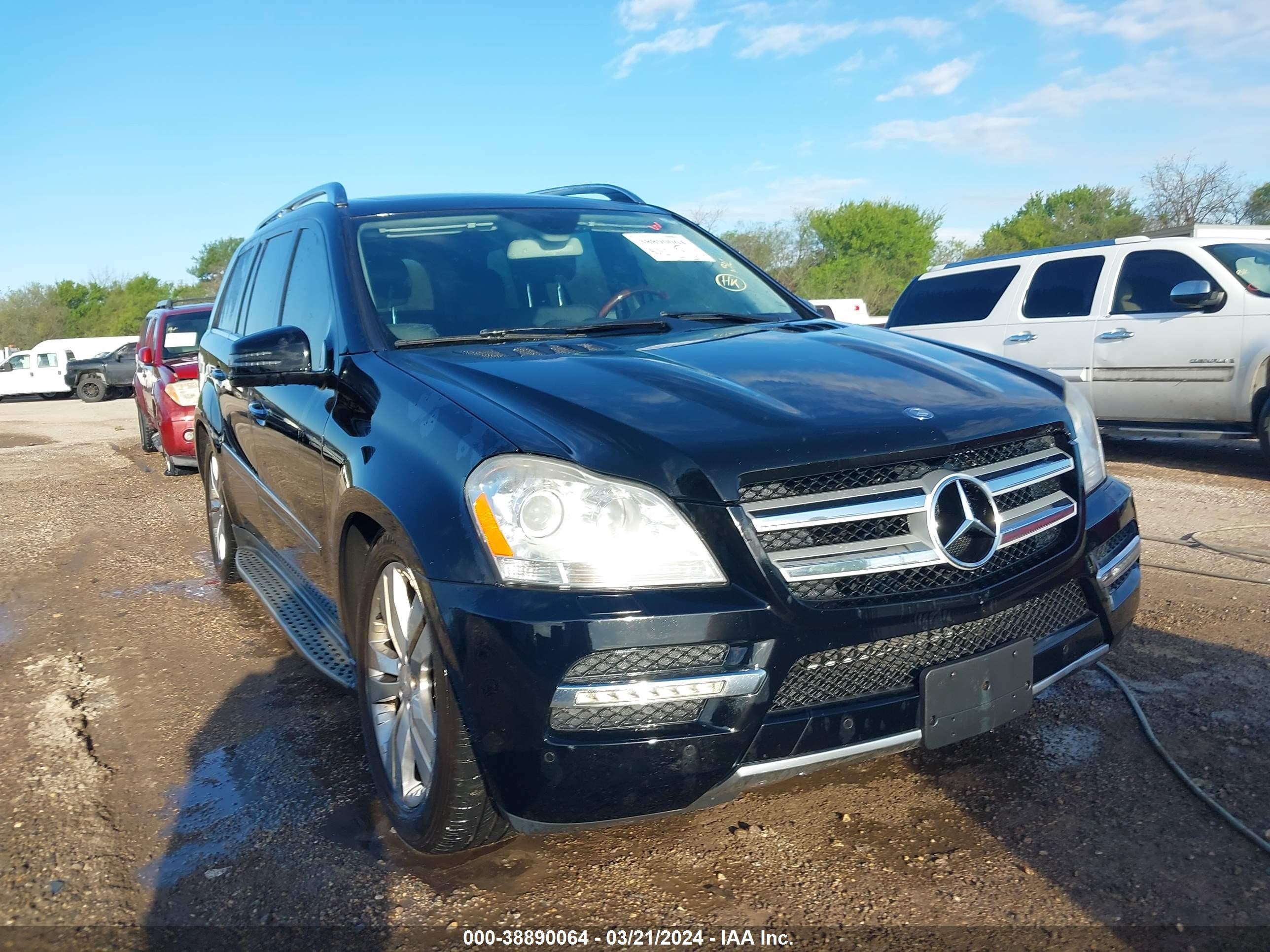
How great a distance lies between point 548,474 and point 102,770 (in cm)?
218

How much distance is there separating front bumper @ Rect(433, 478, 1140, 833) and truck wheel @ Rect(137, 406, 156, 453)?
11742 millimetres

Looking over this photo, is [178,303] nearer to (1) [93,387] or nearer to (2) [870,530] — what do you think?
(2) [870,530]

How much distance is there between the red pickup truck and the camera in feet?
32.6

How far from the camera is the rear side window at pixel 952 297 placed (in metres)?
9.66

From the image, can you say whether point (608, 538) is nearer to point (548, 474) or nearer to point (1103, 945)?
point (548, 474)

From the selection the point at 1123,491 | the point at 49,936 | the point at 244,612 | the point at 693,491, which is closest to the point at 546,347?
the point at 693,491

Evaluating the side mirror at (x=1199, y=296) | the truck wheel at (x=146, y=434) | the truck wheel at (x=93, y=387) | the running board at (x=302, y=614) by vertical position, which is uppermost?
the side mirror at (x=1199, y=296)

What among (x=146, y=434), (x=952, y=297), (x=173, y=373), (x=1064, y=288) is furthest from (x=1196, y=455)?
(x=146, y=434)

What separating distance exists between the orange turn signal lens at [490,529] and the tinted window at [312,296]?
4.12ft

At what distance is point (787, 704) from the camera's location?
2.28 m

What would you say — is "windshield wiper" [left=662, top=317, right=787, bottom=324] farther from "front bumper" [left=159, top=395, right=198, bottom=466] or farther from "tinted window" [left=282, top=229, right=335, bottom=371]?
"front bumper" [left=159, top=395, right=198, bottom=466]

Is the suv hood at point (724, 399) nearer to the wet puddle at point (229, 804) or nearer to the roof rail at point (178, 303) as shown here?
the wet puddle at point (229, 804)

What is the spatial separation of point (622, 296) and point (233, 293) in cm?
278

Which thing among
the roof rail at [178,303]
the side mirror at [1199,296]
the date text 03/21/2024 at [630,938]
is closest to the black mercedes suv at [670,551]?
the date text 03/21/2024 at [630,938]
